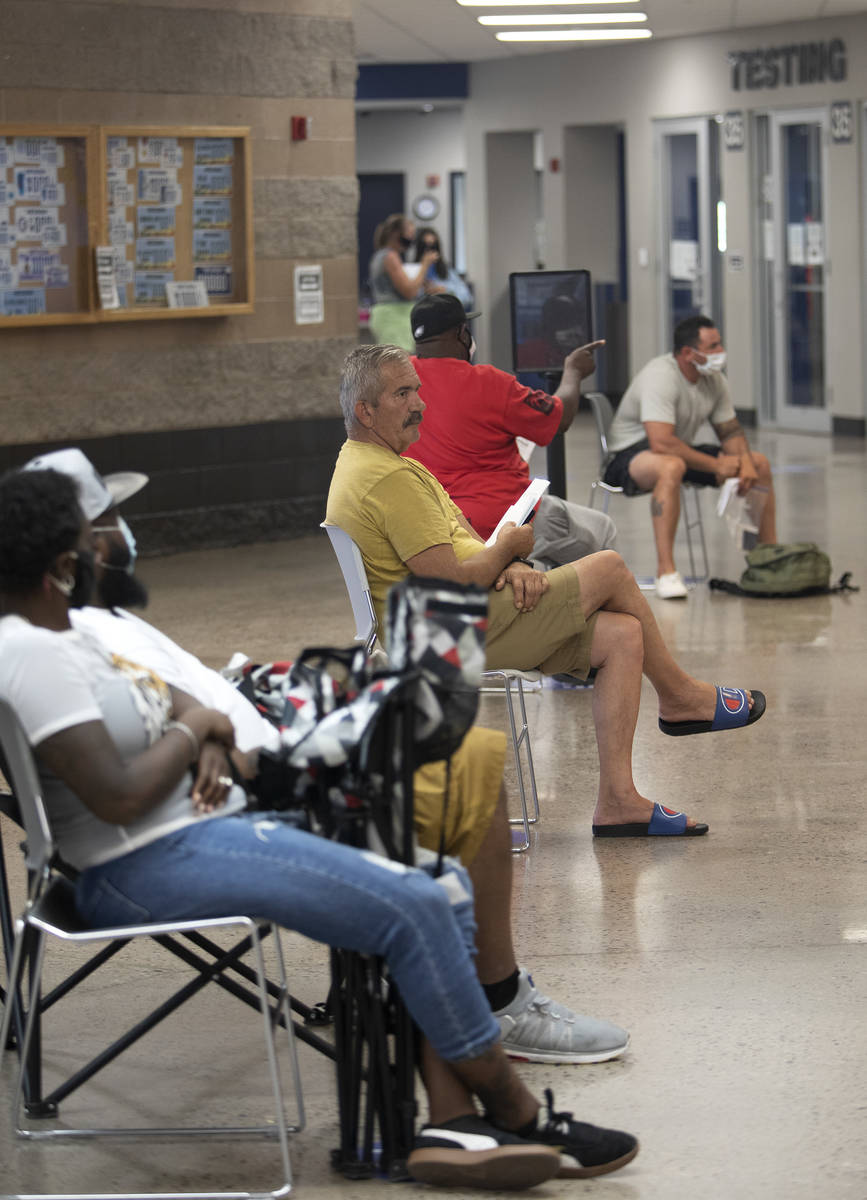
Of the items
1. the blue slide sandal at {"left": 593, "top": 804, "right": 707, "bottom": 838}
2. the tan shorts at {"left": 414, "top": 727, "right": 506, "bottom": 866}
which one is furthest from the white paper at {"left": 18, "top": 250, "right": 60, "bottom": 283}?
the tan shorts at {"left": 414, "top": 727, "right": 506, "bottom": 866}

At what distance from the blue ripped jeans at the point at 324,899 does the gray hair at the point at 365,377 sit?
153 centimetres

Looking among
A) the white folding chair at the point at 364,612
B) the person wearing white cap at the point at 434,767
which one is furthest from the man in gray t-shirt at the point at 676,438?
the person wearing white cap at the point at 434,767

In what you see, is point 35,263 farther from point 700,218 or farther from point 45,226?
point 700,218

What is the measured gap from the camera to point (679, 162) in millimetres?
14984

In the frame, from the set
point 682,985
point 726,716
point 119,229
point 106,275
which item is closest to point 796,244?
point 119,229

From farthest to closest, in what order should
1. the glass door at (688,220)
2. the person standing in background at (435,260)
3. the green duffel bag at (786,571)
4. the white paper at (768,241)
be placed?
the glass door at (688,220) → the white paper at (768,241) → the person standing in background at (435,260) → the green duffel bag at (786,571)

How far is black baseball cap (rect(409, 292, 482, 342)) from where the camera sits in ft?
16.1

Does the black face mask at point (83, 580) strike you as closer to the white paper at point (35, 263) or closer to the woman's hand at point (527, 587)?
the woman's hand at point (527, 587)

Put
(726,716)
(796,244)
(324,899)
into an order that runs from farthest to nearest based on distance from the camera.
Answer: (796,244) < (726,716) < (324,899)

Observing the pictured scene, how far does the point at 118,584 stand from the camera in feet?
9.05

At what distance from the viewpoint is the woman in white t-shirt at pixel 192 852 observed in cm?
240

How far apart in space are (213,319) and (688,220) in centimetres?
735

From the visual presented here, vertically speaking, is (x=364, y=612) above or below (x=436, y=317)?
below

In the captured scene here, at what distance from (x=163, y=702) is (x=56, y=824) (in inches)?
9.2
